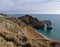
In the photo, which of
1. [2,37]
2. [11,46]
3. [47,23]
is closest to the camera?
[11,46]

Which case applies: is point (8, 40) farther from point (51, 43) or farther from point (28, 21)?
point (28, 21)

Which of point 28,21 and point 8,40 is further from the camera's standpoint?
point 28,21

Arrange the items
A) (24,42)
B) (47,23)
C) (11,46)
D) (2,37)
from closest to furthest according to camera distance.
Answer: (11,46)
(24,42)
(2,37)
(47,23)

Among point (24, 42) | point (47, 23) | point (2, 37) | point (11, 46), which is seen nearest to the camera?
point (11, 46)

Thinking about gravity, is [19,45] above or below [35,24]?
above

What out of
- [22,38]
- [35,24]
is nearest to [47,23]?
[35,24]

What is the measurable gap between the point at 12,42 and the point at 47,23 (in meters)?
40.5

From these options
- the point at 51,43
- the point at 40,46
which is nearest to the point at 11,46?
the point at 40,46

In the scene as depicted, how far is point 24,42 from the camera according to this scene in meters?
8.91

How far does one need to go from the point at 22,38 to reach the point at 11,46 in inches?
59.8

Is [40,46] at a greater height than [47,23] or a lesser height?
greater

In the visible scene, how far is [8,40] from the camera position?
30.5ft

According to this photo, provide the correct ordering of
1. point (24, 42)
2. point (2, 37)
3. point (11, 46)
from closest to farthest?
point (11, 46) < point (24, 42) < point (2, 37)

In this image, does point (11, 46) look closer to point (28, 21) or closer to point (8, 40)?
point (8, 40)
